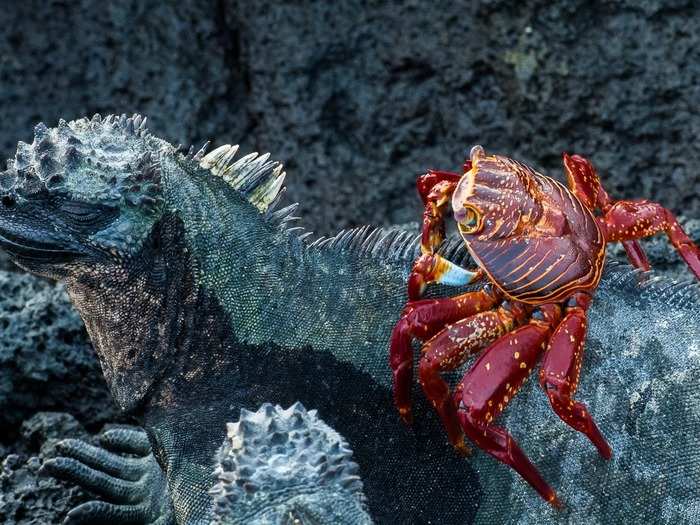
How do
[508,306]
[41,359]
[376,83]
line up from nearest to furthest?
[508,306] < [41,359] < [376,83]

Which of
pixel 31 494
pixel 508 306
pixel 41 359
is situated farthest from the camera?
pixel 41 359

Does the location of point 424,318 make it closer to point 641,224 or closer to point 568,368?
point 568,368

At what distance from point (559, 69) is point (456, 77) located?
1.49 feet

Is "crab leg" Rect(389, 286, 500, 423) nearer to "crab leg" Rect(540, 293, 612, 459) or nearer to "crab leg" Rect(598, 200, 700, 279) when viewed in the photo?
"crab leg" Rect(540, 293, 612, 459)

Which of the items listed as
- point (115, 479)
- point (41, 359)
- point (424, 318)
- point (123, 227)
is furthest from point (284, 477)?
point (41, 359)

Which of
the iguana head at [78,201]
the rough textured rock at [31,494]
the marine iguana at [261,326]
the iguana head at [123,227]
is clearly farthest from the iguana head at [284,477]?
the rough textured rock at [31,494]

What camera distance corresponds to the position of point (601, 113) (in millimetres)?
5211

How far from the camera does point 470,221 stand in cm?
259

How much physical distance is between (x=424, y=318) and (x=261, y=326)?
1.91ft

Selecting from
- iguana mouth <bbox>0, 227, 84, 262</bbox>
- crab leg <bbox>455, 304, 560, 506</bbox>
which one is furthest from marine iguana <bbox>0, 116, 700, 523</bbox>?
crab leg <bbox>455, 304, 560, 506</bbox>

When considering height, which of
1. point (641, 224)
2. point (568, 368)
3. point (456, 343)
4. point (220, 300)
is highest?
point (220, 300)

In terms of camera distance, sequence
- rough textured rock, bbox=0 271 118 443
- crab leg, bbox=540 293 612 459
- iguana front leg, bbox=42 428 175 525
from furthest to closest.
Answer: rough textured rock, bbox=0 271 118 443
iguana front leg, bbox=42 428 175 525
crab leg, bbox=540 293 612 459

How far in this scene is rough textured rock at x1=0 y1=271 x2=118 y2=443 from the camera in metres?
3.96

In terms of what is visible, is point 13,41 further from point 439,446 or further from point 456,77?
Result: point 439,446
